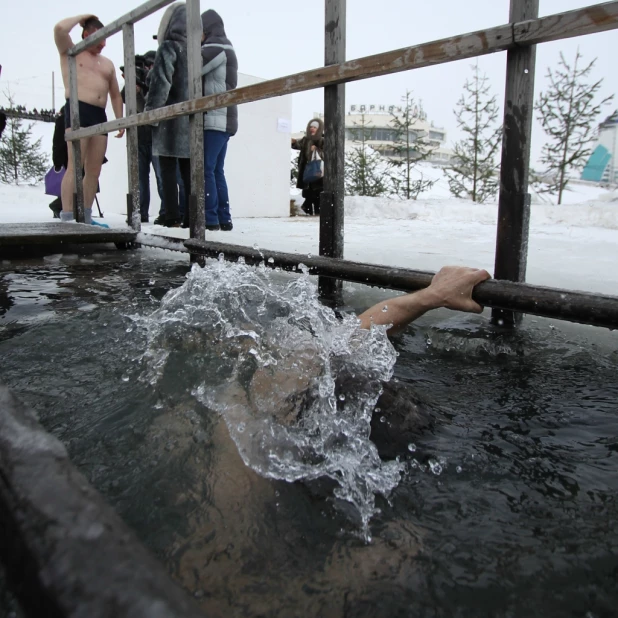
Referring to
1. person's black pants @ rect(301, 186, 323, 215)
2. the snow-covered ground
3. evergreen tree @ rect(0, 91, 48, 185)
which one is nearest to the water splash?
the snow-covered ground

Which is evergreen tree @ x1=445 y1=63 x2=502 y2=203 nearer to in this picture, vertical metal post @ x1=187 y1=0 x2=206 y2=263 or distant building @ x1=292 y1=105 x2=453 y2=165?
distant building @ x1=292 y1=105 x2=453 y2=165

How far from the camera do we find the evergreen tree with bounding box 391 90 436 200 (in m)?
12.2

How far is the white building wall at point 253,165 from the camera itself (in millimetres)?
9555

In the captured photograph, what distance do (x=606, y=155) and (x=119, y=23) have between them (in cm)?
850

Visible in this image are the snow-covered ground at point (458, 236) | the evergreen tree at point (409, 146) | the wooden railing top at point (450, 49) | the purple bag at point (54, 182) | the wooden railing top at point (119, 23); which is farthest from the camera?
the evergreen tree at point (409, 146)

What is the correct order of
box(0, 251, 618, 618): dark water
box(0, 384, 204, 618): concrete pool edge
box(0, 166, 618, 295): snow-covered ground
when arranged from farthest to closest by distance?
1. box(0, 166, 618, 295): snow-covered ground
2. box(0, 251, 618, 618): dark water
3. box(0, 384, 204, 618): concrete pool edge

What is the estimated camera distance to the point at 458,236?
5727mm

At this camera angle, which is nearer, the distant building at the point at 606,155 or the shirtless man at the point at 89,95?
the shirtless man at the point at 89,95

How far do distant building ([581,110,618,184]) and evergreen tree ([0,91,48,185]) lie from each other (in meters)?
17.7

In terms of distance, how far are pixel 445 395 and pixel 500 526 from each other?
2.58ft

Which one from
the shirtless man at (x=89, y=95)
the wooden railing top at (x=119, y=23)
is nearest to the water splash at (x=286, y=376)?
the wooden railing top at (x=119, y=23)

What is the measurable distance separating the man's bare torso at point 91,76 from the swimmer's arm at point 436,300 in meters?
5.65

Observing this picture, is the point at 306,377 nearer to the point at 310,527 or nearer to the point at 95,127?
the point at 310,527

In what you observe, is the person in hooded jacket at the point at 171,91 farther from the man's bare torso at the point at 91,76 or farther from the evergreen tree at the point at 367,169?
the evergreen tree at the point at 367,169
